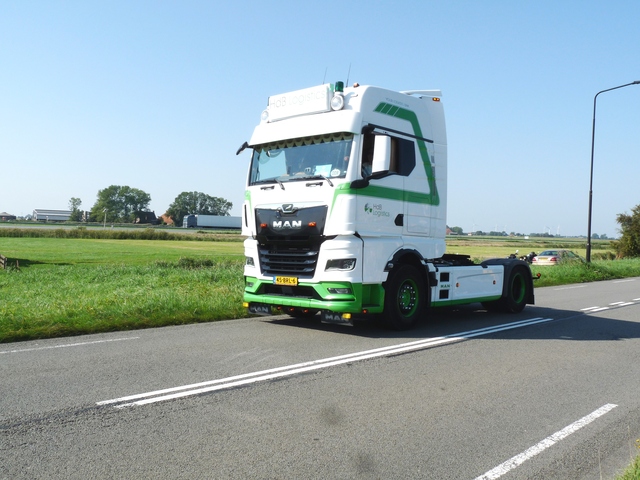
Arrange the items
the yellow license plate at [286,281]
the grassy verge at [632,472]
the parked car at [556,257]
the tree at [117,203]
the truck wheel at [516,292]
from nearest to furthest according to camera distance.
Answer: the grassy verge at [632,472], the yellow license plate at [286,281], the truck wheel at [516,292], the parked car at [556,257], the tree at [117,203]

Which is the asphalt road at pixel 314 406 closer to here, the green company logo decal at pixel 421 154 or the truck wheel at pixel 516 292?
the green company logo decal at pixel 421 154

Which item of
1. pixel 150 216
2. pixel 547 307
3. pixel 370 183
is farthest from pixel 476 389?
A: pixel 150 216

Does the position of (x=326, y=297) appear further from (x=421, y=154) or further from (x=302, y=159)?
(x=421, y=154)

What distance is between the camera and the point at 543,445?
4.30m

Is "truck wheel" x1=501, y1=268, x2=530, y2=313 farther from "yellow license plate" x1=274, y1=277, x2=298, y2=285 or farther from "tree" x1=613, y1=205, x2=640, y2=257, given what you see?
"tree" x1=613, y1=205, x2=640, y2=257

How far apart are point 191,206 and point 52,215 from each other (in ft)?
148

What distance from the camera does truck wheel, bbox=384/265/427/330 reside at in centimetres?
904

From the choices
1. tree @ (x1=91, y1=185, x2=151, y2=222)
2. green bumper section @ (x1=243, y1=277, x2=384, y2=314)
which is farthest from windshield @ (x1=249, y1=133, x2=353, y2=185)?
tree @ (x1=91, y1=185, x2=151, y2=222)

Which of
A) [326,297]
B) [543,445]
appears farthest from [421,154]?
[543,445]

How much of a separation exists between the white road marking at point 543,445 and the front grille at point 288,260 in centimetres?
452

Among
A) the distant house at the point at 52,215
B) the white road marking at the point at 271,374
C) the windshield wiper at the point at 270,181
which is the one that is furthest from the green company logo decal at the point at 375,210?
the distant house at the point at 52,215

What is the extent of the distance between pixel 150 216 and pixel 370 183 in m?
164

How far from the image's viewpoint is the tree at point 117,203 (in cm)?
15626

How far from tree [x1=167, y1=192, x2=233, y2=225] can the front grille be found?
15884 cm
